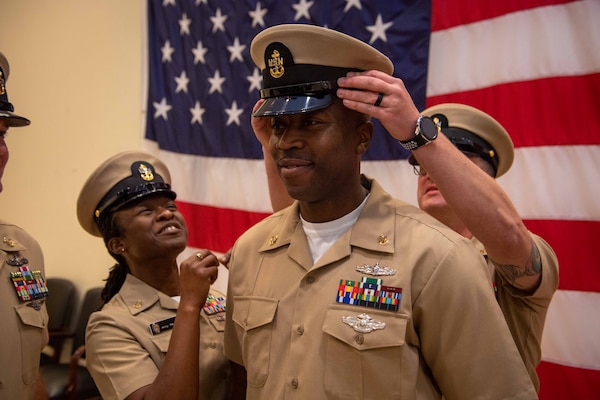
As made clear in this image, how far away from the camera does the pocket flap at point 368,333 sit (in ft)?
3.69

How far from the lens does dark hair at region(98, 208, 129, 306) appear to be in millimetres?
1949

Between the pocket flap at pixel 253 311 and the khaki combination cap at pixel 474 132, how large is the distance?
814 millimetres

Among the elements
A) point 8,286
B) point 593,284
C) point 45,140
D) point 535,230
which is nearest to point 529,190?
point 535,230

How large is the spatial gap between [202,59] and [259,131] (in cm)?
227

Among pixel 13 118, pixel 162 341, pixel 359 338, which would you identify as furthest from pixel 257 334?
pixel 13 118

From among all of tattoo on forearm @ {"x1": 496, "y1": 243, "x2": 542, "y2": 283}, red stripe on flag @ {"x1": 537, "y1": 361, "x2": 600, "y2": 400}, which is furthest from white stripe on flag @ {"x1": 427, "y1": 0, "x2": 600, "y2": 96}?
tattoo on forearm @ {"x1": 496, "y1": 243, "x2": 542, "y2": 283}

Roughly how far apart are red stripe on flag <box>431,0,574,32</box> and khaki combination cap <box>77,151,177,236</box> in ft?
5.23

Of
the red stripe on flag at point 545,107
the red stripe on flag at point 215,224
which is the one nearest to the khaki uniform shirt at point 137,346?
the red stripe on flag at point 545,107

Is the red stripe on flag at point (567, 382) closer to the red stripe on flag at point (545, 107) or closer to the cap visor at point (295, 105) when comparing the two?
the red stripe on flag at point (545, 107)

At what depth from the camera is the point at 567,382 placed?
2.38m

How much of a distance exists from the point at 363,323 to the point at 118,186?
1.14 meters

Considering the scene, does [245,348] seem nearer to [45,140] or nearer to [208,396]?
[208,396]

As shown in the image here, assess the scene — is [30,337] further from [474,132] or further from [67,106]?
[67,106]

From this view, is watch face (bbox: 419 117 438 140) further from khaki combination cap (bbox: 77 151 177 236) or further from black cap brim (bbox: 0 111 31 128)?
black cap brim (bbox: 0 111 31 128)
